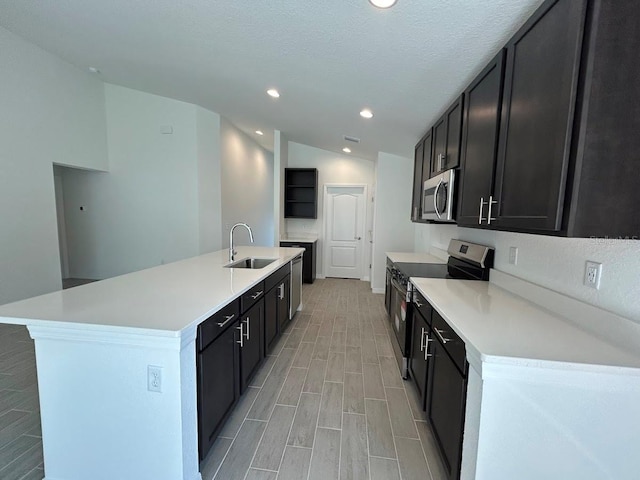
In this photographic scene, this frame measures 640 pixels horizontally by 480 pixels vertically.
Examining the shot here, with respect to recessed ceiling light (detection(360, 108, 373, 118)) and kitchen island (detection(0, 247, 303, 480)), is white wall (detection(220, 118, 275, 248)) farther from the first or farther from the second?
kitchen island (detection(0, 247, 303, 480))

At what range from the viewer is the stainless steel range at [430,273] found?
7.48 ft

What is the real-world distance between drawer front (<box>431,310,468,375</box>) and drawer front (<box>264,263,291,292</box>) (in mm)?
1402

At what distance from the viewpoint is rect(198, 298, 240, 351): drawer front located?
1.44m

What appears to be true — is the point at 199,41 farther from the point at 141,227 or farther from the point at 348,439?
the point at 141,227

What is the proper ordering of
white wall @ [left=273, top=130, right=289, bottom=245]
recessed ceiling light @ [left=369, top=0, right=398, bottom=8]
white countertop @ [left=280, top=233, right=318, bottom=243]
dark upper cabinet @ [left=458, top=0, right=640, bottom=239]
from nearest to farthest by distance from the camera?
dark upper cabinet @ [left=458, top=0, right=640, bottom=239] < recessed ceiling light @ [left=369, top=0, right=398, bottom=8] < white wall @ [left=273, top=130, right=289, bottom=245] < white countertop @ [left=280, top=233, right=318, bottom=243]

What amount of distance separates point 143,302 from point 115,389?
42 cm

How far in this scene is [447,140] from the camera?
2336 millimetres

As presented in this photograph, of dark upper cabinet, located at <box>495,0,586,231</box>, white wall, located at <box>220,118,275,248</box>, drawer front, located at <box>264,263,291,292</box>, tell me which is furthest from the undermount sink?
white wall, located at <box>220,118,275,248</box>

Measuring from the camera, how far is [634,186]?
95cm

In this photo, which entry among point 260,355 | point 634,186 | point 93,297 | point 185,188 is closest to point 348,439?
point 260,355

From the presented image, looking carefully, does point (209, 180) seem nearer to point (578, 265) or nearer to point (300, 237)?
point (300, 237)

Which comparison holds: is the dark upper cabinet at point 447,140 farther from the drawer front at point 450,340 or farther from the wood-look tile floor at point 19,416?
the wood-look tile floor at point 19,416

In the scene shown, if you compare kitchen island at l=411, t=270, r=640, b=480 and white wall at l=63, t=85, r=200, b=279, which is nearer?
kitchen island at l=411, t=270, r=640, b=480

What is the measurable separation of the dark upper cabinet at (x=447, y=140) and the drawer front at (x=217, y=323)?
187 centimetres
